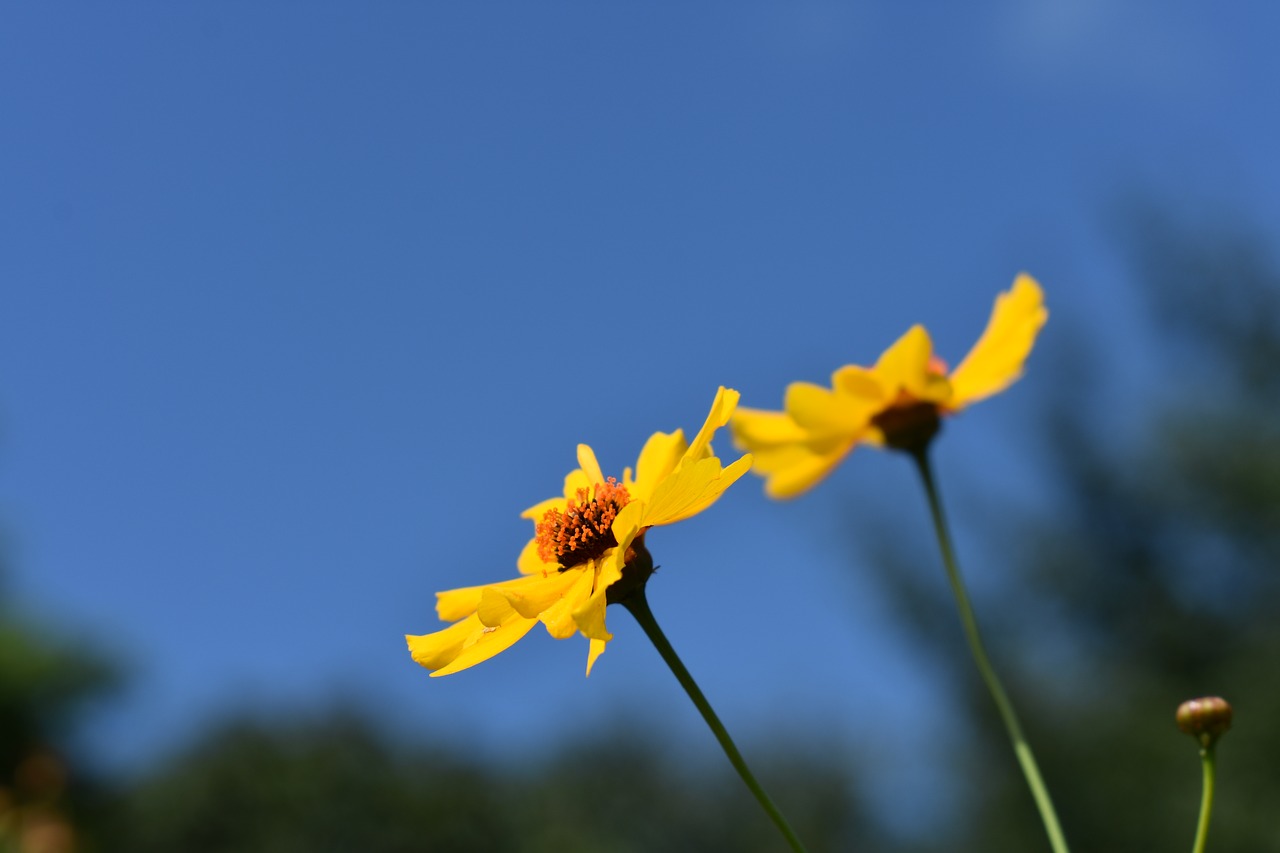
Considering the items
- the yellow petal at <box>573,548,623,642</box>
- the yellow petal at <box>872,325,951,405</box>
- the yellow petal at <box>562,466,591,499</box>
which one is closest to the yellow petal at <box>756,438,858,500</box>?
the yellow petal at <box>872,325,951,405</box>

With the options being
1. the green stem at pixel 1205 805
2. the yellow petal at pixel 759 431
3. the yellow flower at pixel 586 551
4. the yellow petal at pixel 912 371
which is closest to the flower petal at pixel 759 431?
the yellow petal at pixel 759 431

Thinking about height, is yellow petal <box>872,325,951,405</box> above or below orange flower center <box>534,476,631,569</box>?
above

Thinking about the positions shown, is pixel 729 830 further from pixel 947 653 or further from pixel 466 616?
pixel 466 616

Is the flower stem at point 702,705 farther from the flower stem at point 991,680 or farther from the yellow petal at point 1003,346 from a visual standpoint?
the yellow petal at point 1003,346

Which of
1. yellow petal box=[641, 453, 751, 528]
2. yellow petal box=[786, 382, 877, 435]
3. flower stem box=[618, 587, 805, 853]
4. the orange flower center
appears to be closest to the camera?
flower stem box=[618, 587, 805, 853]

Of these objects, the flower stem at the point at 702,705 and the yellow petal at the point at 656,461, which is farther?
the yellow petal at the point at 656,461

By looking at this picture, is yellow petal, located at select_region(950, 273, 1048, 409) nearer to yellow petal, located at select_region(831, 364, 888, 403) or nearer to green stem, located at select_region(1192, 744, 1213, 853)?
yellow petal, located at select_region(831, 364, 888, 403)
